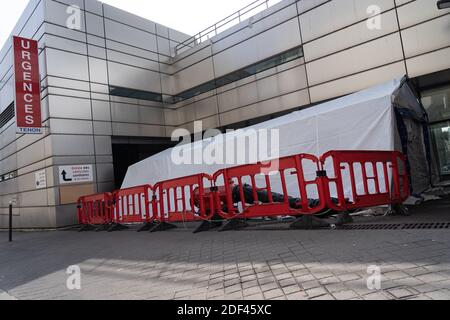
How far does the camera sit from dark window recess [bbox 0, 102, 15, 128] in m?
19.5

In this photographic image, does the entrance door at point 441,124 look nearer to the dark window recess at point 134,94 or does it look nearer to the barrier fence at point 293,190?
the barrier fence at point 293,190

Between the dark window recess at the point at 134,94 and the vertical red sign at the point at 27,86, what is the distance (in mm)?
3690

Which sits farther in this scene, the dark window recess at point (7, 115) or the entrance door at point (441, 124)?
the dark window recess at point (7, 115)

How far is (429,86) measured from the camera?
13.9 metres

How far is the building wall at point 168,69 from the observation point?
13352 mm

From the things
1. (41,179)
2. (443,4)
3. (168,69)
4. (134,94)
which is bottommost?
(41,179)

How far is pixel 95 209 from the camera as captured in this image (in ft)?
41.8

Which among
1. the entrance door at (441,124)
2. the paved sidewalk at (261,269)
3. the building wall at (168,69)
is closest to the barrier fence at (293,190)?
the paved sidewalk at (261,269)

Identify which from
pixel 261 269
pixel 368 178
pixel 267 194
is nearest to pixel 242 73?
pixel 267 194

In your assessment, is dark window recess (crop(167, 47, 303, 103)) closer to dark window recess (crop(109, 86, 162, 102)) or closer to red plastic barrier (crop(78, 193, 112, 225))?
dark window recess (crop(109, 86, 162, 102))

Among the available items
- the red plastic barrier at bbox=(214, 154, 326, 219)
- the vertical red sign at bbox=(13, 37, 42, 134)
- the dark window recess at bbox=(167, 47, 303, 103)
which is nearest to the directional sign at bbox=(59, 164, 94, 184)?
the vertical red sign at bbox=(13, 37, 42, 134)

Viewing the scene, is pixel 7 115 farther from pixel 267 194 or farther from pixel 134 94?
pixel 267 194

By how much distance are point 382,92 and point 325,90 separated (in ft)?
18.9

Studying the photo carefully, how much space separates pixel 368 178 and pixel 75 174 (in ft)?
44.0
